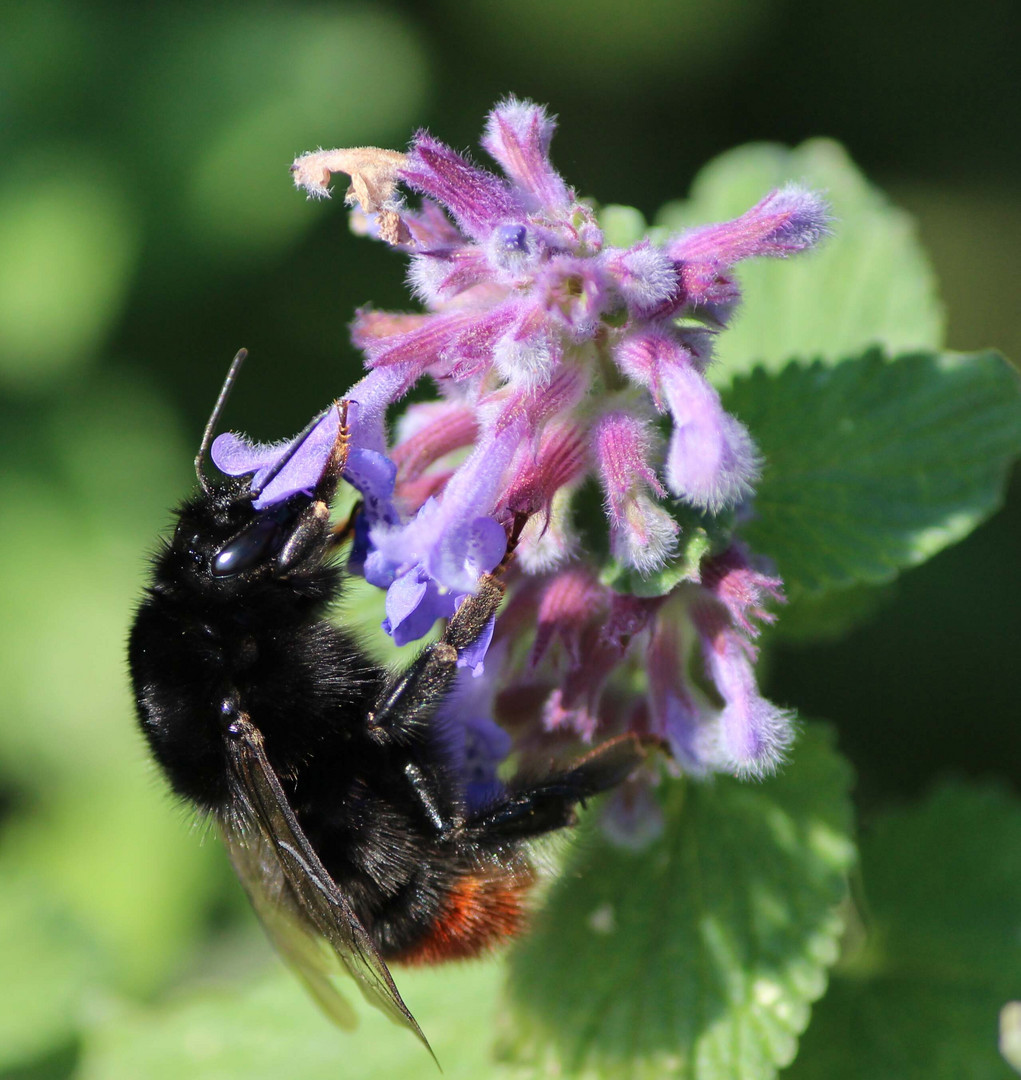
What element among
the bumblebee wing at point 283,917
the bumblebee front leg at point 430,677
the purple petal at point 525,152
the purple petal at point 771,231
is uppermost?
the purple petal at point 525,152

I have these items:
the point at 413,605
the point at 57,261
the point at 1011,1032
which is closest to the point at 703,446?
the point at 413,605

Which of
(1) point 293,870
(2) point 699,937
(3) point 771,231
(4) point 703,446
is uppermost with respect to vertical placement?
(3) point 771,231

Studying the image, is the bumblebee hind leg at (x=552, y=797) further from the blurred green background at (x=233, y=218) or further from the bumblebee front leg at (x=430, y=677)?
the blurred green background at (x=233, y=218)

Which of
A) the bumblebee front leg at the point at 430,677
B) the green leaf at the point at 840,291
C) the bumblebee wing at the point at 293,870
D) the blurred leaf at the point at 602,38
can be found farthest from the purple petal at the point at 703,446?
the blurred leaf at the point at 602,38

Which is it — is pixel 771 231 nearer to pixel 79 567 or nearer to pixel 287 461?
pixel 287 461

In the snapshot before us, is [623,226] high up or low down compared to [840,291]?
up

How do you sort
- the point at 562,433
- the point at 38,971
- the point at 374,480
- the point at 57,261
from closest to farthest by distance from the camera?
the point at 374,480 → the point at 562,433 → the point at 38,971 → the point at 57,261

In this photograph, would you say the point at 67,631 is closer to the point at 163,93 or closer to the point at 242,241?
the point at 242,241

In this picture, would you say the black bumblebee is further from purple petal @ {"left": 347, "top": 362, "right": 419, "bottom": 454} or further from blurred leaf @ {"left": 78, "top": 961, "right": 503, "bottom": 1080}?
blurred leaf @ {"left": 78, "top": 961, "right": 503, "bottom": 1080}
